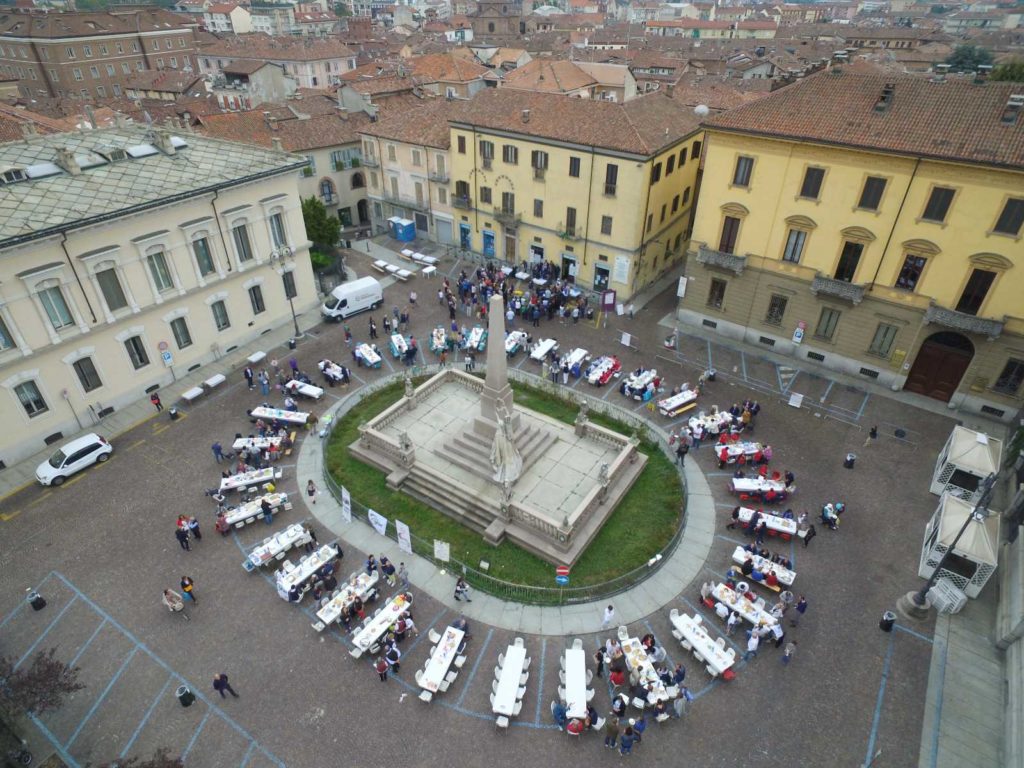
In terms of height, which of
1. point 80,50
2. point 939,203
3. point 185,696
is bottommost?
point 185,696

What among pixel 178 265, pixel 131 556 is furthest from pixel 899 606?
pixel 178 265

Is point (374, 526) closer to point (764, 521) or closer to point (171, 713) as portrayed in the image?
point (171, 713)

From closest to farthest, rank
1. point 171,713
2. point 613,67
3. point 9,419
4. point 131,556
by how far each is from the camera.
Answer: point 171,713
point 131,556
point 9,419
point 613,67

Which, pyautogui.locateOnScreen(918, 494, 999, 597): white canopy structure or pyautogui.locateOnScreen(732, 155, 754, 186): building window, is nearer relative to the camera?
pyautogui.locateOnScreen(918, 494, 999, 597): white canopy structure

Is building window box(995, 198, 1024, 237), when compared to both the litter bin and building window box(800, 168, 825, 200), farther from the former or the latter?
the litter bin

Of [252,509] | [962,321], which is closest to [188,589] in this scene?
[252,509]

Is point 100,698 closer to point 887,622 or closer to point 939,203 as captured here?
point 887,622

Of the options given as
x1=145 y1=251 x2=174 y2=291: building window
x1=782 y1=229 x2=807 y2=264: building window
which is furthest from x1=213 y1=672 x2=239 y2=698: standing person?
x1=782 y1=229 x2=807 y2=264: building window
